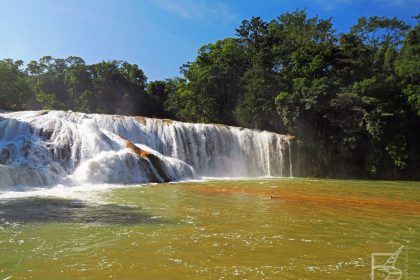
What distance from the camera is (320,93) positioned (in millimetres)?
28219

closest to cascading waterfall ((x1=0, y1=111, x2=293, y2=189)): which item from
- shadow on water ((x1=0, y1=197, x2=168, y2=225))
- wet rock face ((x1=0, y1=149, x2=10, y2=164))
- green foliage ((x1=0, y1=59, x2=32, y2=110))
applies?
wet rock face ((x1=0, y1=149, x2=10, y2=164))

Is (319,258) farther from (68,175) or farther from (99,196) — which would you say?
(68,175)

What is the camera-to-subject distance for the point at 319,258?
4.98 meters

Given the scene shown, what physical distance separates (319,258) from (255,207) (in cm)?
457

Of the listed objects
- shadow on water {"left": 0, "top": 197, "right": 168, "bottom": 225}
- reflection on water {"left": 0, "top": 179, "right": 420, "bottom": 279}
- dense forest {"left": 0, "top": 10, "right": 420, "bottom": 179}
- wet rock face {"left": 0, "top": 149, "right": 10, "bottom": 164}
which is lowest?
reflection on water {"left": 0, "top": 179, "right": 420, "bottom": 279}

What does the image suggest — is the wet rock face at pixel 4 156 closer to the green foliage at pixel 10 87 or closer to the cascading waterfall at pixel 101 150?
the cascading waterfall at pixel 101 150

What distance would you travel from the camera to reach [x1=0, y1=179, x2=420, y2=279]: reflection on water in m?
4.43

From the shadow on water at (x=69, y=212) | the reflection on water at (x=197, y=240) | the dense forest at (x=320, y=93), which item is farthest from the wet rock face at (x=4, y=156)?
the dense forest at (x=320, y=93)

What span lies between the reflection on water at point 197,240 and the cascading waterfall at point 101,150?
19.4ft

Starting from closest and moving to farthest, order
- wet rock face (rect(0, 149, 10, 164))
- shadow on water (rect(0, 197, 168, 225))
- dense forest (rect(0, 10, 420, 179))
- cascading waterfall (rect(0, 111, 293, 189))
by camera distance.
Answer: shadow on water (rect(0, 197, 168, 225))
wet rock face (rect(0, 149, 10, 164))
cascading waterfall (rect(0, 111, 293, 189))
dense forest (rect(0, 10, 420, 179))

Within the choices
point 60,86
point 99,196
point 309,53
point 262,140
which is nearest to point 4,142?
point 99,196

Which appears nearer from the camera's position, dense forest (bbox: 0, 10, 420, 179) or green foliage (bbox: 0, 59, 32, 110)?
dense forest (bbox: 0, 10, 420, 179)

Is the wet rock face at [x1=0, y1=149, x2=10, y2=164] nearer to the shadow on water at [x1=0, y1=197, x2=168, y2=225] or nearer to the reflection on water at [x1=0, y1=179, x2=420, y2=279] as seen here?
the shadow on water at [x1=0, y1=197, x2=168, y2=225]

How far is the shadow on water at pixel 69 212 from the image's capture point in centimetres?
735
